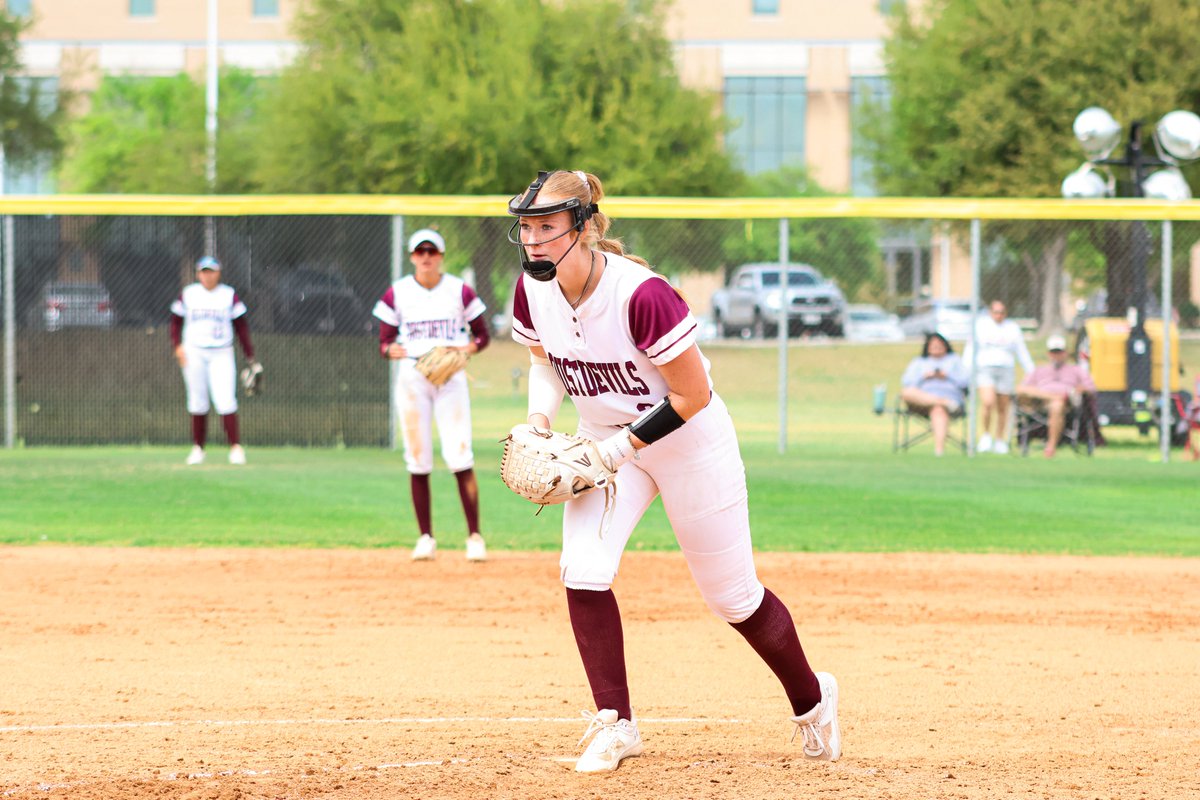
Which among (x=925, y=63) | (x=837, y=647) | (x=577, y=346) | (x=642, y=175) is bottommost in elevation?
(x=837, y=647)

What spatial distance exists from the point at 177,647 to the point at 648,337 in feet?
11.8

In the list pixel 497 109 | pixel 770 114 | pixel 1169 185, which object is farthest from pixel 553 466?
pixel 770 114

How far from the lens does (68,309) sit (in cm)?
1591

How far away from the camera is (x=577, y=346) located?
14.6 feet

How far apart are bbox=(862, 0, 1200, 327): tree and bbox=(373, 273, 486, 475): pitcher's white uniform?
759 inches

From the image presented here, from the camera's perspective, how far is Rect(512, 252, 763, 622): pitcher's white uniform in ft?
14.4

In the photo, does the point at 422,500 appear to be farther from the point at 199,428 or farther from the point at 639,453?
the point at 199,428

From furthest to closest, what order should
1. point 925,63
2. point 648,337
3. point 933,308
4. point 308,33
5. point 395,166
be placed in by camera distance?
point 308,33, point 925,63, point 395,166, point 933,308, point 648,337

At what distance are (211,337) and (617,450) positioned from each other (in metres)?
10.7

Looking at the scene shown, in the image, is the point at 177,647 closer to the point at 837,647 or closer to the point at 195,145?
the point at 837,647

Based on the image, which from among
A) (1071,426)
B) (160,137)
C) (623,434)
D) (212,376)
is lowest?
(1071,426)

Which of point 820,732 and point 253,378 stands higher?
point 253,378

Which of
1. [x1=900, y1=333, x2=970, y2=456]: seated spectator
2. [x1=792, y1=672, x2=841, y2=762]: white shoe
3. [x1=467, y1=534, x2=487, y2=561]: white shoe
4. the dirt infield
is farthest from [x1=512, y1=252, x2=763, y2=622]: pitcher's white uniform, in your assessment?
[x1=900, y1=333, x2=970, y2=456]: seated spectator

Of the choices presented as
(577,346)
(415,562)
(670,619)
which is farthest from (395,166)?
(577,346)
